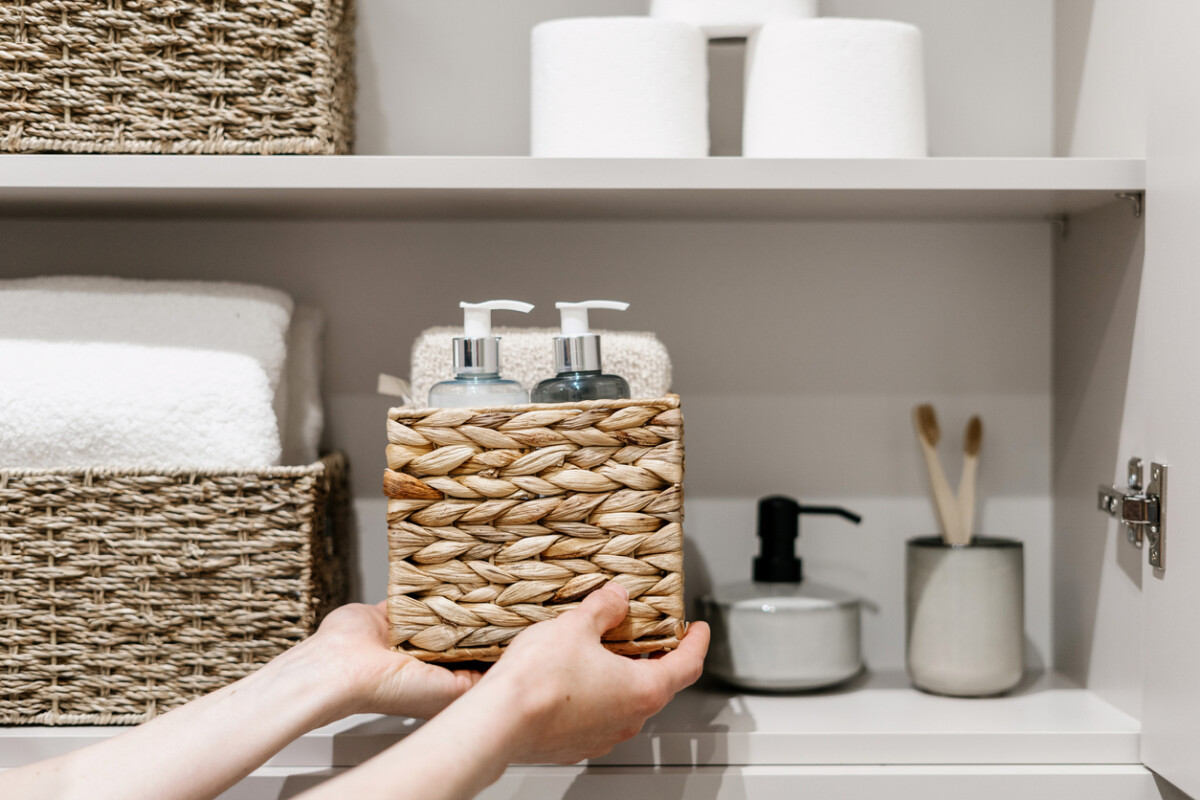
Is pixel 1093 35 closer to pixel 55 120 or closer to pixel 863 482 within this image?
pixel 863 482

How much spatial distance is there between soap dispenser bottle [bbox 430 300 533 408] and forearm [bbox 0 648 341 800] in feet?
0.56

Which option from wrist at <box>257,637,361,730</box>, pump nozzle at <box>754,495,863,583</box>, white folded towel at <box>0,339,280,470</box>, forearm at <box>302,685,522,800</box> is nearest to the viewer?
forearm at <box>302,685,522,800</box>

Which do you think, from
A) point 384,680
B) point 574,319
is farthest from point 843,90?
point 384,680

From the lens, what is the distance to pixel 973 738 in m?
0.63

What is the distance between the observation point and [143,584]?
0.64 m

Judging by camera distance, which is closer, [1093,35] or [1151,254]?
[1151,254]

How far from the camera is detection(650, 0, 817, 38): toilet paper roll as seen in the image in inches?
26.7

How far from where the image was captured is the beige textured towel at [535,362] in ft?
2.12

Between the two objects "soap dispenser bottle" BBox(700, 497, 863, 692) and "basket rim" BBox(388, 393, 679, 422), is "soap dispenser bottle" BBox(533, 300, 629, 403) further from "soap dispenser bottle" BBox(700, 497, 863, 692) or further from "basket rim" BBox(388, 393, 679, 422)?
"soap dispenser bottle" BBox(700, 497, 863, 692)

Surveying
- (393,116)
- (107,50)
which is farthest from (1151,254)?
(107,50)

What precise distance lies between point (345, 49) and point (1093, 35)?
555mm

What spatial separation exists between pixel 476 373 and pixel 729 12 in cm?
33

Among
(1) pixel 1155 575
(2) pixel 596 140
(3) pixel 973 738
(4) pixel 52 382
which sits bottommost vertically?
(3) pixel 973 738

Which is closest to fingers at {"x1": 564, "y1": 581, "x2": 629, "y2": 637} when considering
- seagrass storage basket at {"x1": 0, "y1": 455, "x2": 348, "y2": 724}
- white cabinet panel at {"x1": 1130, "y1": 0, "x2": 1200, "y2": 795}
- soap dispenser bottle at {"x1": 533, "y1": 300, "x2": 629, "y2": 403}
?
soap dispenser bottle at {"x1": 533, "y1": 300, "x2": 629, "y2": 403}
